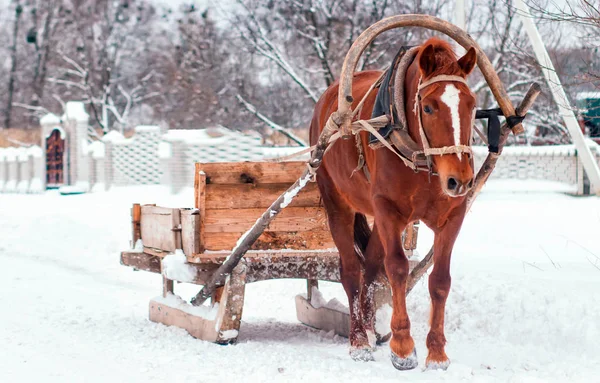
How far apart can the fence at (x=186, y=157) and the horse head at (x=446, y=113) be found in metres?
16.8

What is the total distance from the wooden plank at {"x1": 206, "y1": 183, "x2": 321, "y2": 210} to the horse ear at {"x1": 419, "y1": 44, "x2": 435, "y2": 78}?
2423mm

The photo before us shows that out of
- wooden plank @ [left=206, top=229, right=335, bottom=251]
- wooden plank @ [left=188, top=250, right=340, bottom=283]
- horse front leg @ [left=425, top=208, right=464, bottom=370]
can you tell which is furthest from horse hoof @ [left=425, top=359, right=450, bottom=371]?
wooden plank @ [left=206, top=229, right=335, bottom=251]

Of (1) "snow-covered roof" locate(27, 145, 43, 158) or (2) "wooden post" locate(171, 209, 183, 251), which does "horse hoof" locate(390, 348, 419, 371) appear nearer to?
(2) "wooden post" locate(171, 209, 183, 251)

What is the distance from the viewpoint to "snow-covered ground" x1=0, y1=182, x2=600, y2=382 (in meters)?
4.50

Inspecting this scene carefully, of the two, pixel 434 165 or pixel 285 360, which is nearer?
pixel 434 165

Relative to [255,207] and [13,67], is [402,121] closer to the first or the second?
[255,207]

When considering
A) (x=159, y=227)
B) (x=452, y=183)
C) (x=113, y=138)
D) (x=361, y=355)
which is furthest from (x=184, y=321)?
(x=113, y=138)

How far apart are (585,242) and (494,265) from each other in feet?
8.56

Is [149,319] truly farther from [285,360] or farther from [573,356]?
[573,356]

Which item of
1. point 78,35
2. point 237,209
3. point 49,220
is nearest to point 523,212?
point 49,220

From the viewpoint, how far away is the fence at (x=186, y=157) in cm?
2109

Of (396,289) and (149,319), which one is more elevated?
(396,289)

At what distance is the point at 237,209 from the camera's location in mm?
6273

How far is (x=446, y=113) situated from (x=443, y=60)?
1.16 ft
